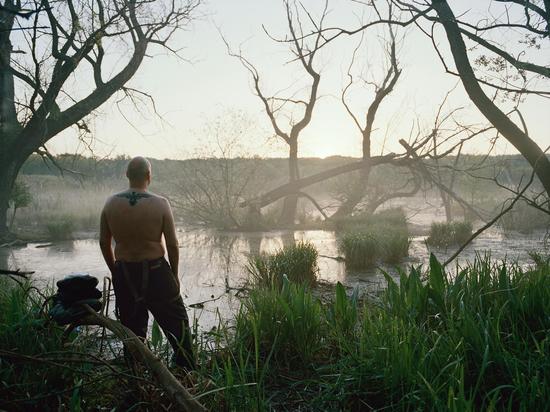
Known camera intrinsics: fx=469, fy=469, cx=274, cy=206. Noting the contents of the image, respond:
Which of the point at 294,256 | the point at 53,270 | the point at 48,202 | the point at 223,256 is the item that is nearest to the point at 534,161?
the point at 294,256

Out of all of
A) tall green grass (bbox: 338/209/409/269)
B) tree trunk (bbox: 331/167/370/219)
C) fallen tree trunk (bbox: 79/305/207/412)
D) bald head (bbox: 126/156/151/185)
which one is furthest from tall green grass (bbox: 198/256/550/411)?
tree trunk (bbox: 331/167/370/219)

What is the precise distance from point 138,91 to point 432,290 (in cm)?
1219

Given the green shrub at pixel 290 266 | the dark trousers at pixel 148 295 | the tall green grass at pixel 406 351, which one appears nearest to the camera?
the tall green grass at pixel 406 351

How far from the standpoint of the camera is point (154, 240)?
3.59 m

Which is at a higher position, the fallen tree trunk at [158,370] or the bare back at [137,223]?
the bare back at [137,223]

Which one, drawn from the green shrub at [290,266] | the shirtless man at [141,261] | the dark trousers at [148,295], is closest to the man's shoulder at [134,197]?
the shirtless man at [141,261]

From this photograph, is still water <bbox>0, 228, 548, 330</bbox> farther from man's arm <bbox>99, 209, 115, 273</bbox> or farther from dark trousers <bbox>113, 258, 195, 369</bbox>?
man's arm <bbox>99, 209, 115, 273</bbox>

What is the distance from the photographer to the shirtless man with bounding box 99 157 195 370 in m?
3.52

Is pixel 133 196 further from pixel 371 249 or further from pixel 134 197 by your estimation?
pixel 371 249

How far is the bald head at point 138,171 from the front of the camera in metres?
3.57

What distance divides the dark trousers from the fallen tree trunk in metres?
1.26

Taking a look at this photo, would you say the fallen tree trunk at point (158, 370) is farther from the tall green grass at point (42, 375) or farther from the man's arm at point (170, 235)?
the man's arm at point (170, 235)

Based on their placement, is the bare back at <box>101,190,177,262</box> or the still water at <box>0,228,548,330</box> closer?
the bare back at <box>101,190,177,262</box>

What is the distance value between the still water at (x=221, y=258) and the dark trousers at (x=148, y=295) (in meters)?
1.68
